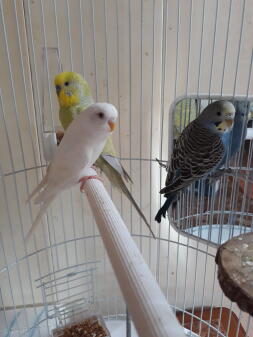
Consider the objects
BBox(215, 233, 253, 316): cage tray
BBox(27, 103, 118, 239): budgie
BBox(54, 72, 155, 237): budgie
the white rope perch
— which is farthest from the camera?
BBox(54, 72, 155, 237): budgie

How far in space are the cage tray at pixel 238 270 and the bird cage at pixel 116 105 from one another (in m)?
0.31

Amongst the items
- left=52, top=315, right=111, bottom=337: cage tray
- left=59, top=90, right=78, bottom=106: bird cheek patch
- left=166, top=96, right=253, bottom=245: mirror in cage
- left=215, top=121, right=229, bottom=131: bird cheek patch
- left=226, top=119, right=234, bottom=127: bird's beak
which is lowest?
left=52, top=315, right=111, bottom=337: cage tray

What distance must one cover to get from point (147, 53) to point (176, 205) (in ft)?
1.68

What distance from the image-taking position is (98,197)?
49 cm

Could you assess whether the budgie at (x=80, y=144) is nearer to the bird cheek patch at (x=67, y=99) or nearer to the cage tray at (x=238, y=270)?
the bird cheek patch at (x=67, y=99)

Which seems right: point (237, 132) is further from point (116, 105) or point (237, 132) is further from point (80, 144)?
point (80, 144)

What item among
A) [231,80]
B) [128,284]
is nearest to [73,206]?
[231,80]

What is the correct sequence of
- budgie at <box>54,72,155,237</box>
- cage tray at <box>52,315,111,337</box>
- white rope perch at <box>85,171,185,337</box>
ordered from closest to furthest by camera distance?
white rope perch at <box>85,171,185,337</box>
budgie at <box>54,72,155,237</box>
cage tray at <box>52,315,111,337</box>

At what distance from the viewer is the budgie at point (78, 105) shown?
0.77 metres

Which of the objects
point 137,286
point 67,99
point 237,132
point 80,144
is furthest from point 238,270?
point 67,99

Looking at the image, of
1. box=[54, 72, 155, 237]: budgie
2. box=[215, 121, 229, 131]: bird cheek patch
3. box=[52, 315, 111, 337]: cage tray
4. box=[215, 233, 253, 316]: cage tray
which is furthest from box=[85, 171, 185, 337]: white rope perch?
box=[52, 315, 111, 337]: cage tray

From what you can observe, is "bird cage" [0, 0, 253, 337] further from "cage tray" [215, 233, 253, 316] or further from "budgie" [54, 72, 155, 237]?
"cage tray" [215, 233, 253, 316]

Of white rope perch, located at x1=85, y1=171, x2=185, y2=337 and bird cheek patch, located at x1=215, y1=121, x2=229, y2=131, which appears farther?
bird cheek patch, located at x1=215, y1=121, x2=229, y2=131

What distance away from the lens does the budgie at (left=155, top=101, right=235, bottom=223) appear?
0.82 metres
